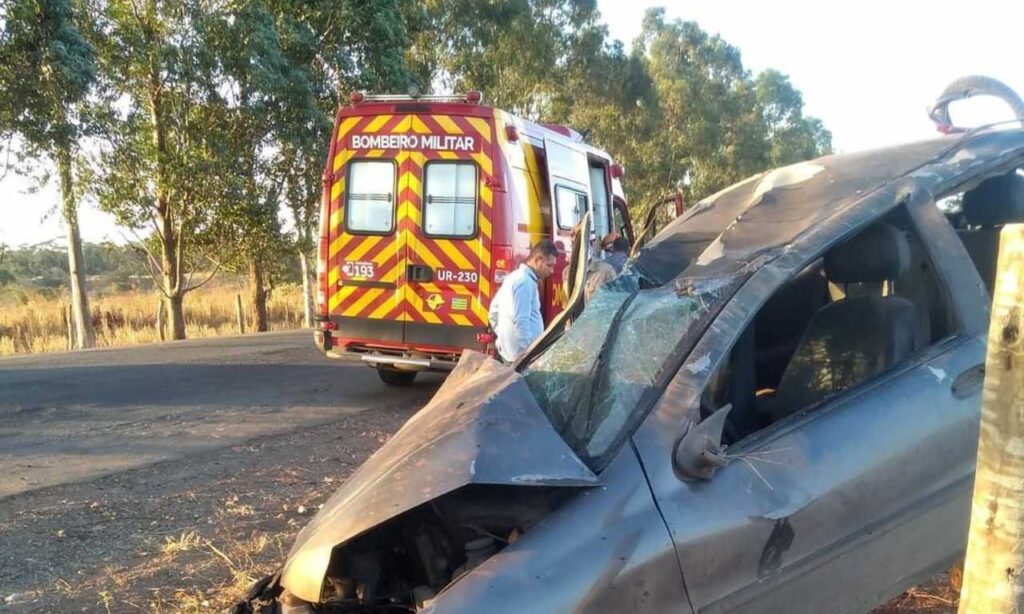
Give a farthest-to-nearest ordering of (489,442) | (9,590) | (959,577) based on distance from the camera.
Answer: (9,590) < (959,577) < (489,442)

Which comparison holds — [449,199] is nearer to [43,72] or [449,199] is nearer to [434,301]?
[434,301]

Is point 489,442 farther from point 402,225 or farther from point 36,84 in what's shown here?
point 36,84

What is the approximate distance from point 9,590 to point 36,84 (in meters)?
8.05

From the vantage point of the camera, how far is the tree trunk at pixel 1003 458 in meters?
1.72

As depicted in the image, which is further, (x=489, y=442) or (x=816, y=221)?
(x=816, y=221)

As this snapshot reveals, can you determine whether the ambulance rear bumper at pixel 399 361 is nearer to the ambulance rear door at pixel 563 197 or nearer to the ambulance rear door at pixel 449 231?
the ambulance rear door at pixel 449 231

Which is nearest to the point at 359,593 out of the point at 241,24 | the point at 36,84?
the point at 36,84

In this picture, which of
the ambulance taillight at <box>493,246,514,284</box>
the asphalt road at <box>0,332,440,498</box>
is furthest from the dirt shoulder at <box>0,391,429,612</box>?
the ambulance taillight at <box>493,246,514,284</box>

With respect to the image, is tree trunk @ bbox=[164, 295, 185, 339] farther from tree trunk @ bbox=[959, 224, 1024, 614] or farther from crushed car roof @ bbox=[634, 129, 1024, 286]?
tree trunk @ bbox=[959, 224, 1024, 614]

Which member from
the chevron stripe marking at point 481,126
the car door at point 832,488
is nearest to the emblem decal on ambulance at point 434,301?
the chevron stripe marking at point 481,126

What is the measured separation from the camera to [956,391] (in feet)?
9.14

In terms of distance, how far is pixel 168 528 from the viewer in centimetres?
470

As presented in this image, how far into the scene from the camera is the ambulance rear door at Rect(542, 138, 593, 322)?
857cm

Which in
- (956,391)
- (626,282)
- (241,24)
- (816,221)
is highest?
(241,24)
